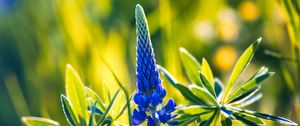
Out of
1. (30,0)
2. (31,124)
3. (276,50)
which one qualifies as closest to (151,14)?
(276,50)

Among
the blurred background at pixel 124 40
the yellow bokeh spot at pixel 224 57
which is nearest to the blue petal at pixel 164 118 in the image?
the blurred background at pixel 124 40

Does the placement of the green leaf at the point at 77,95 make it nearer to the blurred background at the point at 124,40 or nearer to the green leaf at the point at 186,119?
the green leaf at the point at 186,119

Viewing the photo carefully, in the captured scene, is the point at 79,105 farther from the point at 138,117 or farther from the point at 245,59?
the point at 245,59

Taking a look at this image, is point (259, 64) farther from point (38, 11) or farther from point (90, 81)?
point (38, 11)

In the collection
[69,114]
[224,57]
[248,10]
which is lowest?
[69,114]

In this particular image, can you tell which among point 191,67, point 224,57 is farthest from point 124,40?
point 191,67
